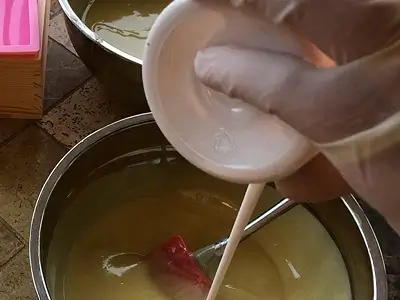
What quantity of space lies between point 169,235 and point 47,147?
0.22 m

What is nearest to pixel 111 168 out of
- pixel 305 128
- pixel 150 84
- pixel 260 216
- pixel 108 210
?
pixel 108 210


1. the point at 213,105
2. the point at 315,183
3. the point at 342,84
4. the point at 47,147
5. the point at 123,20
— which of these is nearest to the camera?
the point at 342,84

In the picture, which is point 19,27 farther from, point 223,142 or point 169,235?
point 223,142

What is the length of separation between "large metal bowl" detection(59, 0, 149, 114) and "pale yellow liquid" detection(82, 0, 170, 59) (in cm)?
14

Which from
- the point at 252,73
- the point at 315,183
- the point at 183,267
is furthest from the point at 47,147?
the point at 252,73

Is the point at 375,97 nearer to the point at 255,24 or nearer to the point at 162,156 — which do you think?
the point at 255,24

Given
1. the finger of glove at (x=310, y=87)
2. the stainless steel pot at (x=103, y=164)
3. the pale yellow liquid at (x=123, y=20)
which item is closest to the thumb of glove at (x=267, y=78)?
the finger of glove at (x=310, y=87)

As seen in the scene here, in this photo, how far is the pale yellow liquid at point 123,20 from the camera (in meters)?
1.17

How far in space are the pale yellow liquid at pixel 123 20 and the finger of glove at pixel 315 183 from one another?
0.44 meters

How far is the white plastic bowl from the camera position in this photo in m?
0.59

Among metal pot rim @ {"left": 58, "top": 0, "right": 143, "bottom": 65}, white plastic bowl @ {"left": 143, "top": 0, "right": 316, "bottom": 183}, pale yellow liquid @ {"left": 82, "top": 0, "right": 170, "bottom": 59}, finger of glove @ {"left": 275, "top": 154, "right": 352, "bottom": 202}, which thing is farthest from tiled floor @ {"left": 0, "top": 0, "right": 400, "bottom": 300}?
white plastic bowl @ {"left": 143, "top": 0, "right": 316, "bottom": 183}

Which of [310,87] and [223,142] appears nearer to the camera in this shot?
[310,87]

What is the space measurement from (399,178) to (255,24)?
0.55 ft

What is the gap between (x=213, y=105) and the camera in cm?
67
